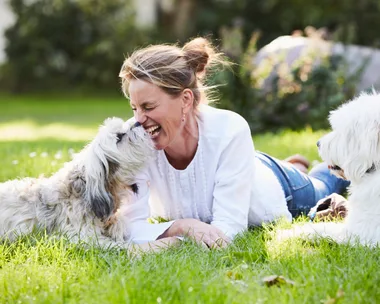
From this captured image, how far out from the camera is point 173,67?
443cm

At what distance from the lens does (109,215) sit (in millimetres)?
4305

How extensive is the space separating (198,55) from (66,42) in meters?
19.6

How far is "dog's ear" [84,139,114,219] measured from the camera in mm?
4195

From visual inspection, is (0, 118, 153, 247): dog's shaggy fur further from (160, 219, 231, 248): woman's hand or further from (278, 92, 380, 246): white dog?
(278, 92, 380, 246): white dog

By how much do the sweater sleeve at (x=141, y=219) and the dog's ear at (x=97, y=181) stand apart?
358 mm

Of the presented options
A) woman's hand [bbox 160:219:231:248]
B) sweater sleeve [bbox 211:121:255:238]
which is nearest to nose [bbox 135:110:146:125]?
sweater sleeve [bbox 211:121:255:238]

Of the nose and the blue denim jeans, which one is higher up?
the nose

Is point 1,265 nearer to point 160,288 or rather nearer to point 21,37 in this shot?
point 160,288

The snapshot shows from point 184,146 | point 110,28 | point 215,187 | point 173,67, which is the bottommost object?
point 215,187

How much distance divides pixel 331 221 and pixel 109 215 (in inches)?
66.4

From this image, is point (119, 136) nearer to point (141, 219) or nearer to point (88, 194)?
point (88, 194)

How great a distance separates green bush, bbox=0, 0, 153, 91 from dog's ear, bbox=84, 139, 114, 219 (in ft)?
62.2

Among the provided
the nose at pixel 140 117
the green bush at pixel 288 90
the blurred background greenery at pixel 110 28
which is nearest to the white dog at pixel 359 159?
the nose at pixel 140 117

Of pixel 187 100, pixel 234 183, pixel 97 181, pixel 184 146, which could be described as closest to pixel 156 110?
pixel 187 100
